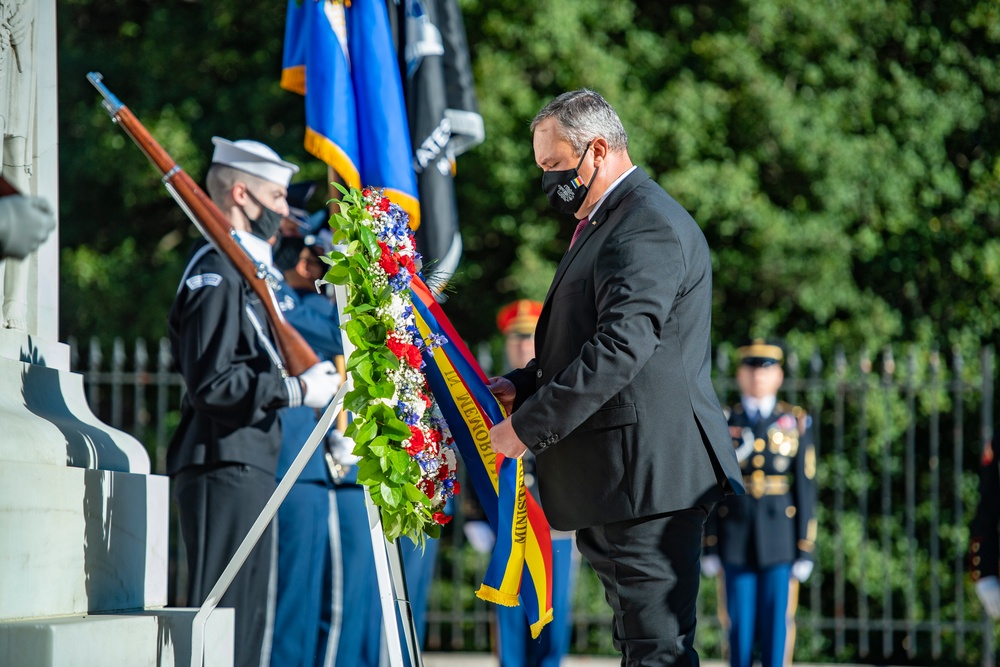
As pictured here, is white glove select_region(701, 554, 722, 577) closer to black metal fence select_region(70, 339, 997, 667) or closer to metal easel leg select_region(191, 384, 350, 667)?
black metal fence select_region(70, 339, 997, 667)

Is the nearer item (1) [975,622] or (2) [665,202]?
(2) [665,202]

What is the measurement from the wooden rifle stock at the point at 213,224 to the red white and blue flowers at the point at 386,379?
1257 mm

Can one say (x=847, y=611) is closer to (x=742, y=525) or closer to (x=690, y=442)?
(x=742, y=525)

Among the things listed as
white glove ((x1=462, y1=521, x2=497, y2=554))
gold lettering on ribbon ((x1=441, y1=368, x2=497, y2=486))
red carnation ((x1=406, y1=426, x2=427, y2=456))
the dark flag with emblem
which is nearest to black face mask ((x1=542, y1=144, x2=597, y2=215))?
gold lettering on ribbon ((x1=441, y1=368, x2=497, y2=486))

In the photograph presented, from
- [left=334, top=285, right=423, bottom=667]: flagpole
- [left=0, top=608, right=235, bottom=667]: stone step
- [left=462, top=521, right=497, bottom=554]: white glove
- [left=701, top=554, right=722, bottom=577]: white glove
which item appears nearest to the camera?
[left=0, top=608, right=235, bottom=667]: stone step

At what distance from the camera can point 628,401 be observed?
3.25m

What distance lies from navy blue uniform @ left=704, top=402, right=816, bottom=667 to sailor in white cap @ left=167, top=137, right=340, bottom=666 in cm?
322

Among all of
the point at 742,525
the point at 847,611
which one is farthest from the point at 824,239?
the point at 742,525

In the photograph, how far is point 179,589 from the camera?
9.20 metres

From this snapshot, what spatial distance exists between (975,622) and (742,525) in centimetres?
272

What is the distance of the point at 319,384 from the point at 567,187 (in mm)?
1638

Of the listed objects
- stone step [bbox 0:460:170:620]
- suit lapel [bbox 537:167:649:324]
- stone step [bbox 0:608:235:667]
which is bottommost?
stone step [bbox 0:608:235:667]

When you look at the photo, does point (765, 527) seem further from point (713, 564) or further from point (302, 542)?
point (302, 542)

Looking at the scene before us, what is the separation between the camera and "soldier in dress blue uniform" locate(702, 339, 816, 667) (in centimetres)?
681
